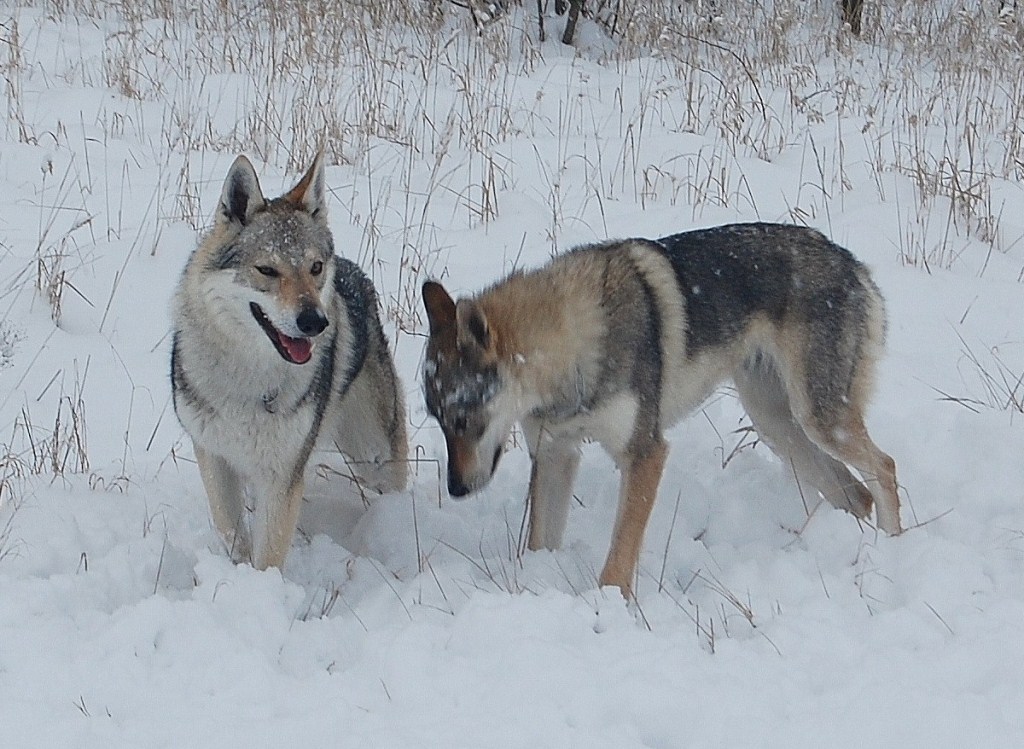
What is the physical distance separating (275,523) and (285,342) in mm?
713

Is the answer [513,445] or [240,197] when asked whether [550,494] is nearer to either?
[513,445]

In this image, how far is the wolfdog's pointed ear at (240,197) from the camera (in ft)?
12.8

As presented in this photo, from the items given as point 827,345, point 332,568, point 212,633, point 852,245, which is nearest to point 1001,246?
point 852,245

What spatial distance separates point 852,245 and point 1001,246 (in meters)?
0.94

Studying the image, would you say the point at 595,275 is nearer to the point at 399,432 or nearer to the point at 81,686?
the point at 399,432

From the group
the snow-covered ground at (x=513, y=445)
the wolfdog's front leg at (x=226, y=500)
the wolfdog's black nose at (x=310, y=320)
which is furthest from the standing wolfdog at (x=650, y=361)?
the wolfdog's front leg at (x=226, y=500)

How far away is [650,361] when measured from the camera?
4.14m

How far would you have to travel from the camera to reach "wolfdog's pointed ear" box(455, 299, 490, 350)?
381 centimetres

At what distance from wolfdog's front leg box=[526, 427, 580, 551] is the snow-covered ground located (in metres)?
0.15

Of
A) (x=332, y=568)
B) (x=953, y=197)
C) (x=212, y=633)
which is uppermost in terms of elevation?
(x=953, y=197)

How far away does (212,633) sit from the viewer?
11.2 feet

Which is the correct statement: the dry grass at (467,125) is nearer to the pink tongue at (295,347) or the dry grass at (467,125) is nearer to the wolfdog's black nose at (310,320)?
the pink tongue at (295,347)

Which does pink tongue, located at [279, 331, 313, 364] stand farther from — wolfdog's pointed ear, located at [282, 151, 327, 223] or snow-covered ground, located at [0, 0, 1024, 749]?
snow-covered ground, located at [0, 0, 1024, 749]

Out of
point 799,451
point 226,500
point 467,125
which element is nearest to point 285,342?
point 226,500
